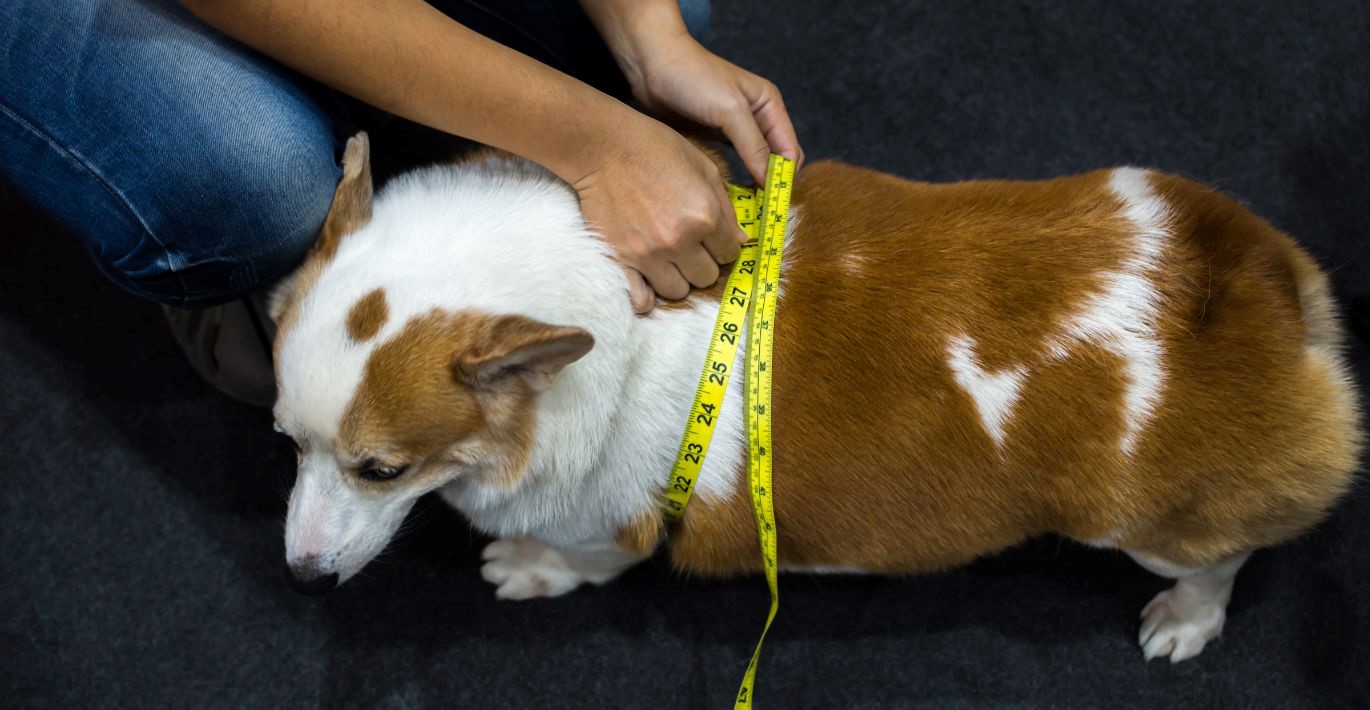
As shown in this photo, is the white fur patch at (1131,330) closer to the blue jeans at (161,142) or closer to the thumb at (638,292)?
the thumb at (638,292)

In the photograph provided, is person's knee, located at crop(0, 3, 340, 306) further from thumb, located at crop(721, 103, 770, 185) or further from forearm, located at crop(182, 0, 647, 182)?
thumb, located at crop(721, 103, 770, 185)

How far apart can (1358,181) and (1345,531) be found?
78 centimetres

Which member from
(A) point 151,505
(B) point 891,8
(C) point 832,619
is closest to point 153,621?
(A) point 151,505

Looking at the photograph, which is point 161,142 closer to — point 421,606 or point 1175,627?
point 421,606

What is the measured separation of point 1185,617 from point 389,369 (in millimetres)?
1469

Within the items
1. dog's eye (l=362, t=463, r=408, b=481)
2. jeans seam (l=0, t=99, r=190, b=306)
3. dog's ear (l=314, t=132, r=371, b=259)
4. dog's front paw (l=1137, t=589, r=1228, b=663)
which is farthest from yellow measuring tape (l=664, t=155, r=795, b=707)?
dog's front paw (l=1137, t=589, r=1228, b=663)

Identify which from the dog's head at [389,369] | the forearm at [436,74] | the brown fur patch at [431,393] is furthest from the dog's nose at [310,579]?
the forearm at [436,74]

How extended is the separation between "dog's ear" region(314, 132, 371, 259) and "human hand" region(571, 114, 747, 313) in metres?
0.27

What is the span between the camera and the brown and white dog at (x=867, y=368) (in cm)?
120

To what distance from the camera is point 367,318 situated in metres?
1.16

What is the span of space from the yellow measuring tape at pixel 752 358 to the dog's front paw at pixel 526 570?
52 centimetres

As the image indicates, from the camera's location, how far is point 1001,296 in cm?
127

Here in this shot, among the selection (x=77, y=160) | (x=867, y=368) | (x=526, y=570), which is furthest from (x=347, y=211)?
(x=526, y=570)

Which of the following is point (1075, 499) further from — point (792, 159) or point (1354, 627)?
point (1354, 627)
